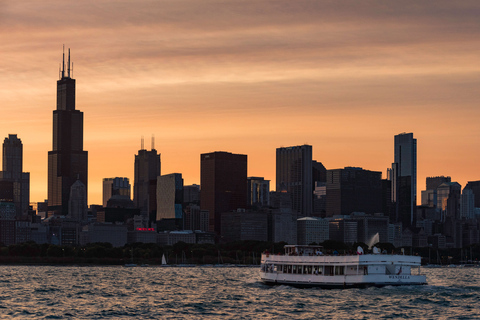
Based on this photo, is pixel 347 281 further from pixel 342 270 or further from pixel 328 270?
pixel 328 270

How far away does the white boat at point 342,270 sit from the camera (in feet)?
410

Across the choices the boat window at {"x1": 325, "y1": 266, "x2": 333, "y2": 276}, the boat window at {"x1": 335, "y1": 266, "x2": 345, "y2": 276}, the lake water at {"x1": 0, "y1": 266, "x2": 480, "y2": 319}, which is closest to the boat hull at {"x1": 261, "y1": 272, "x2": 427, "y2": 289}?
the lake water at {"x1": 0, "y1": 266, "x2": 480, "y2": 319}

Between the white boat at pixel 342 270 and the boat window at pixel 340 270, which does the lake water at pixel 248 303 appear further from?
the boat window at pixel 340 270

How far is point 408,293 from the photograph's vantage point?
123m

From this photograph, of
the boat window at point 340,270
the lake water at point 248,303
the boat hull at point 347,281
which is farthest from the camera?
the boat window at point 340,270

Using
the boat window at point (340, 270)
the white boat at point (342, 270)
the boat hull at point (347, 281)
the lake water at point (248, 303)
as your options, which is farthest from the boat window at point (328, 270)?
the lake water at point (248, 303)

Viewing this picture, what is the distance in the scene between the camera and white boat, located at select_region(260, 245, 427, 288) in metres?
125

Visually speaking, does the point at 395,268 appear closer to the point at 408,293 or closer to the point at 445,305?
the point at 408,293

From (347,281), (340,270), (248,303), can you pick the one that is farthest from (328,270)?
(248,303)

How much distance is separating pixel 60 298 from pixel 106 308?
1969 cm

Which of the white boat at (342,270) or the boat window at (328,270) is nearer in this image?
the white boat at (342,270)

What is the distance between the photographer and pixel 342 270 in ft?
426

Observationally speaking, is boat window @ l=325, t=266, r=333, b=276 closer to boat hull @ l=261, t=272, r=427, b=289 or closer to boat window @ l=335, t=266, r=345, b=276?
boat window @ l=335, t=266, r=345, b=276

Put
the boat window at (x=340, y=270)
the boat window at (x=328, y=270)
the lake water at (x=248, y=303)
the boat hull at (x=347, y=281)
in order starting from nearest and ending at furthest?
the lake water at (x=248, y=303), the boat hull at (x=347, y=281), the boat window at (x=340, y=270), the boat window at (x=328, y=270)
